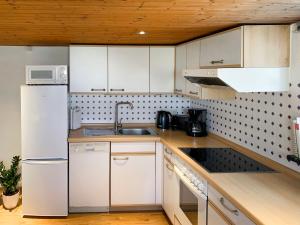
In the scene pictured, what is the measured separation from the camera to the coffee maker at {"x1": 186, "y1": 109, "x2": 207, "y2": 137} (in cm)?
421

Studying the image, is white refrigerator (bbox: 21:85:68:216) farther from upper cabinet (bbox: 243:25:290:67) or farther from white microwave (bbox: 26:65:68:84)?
upper cabinet (bbox: 243:25:290:67)

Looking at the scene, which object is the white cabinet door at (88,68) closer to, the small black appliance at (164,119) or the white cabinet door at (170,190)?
the small black appliance at (164,119)

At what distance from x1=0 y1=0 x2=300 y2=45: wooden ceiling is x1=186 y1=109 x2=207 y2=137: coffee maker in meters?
1.25

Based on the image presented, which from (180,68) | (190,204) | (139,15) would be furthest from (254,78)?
(180,68)

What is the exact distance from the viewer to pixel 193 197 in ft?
9.66

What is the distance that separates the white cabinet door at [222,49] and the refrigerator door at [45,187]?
6.22 ft

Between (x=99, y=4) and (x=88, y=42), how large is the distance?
239cm

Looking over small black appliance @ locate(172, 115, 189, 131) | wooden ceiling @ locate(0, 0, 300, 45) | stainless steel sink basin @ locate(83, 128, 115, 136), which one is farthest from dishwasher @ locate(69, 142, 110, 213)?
wooden ceiling @ locate(0, 0, 300, 45)

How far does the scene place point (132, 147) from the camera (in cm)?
418

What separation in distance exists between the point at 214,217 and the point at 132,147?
182 cm

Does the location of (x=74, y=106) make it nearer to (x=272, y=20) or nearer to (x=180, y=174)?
(x=180, y=174)

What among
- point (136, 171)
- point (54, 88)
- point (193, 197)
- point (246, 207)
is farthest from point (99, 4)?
point (136, 171)

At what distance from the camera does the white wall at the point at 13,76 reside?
4.78 metres

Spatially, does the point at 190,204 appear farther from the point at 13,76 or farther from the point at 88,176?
the point at 13,76
